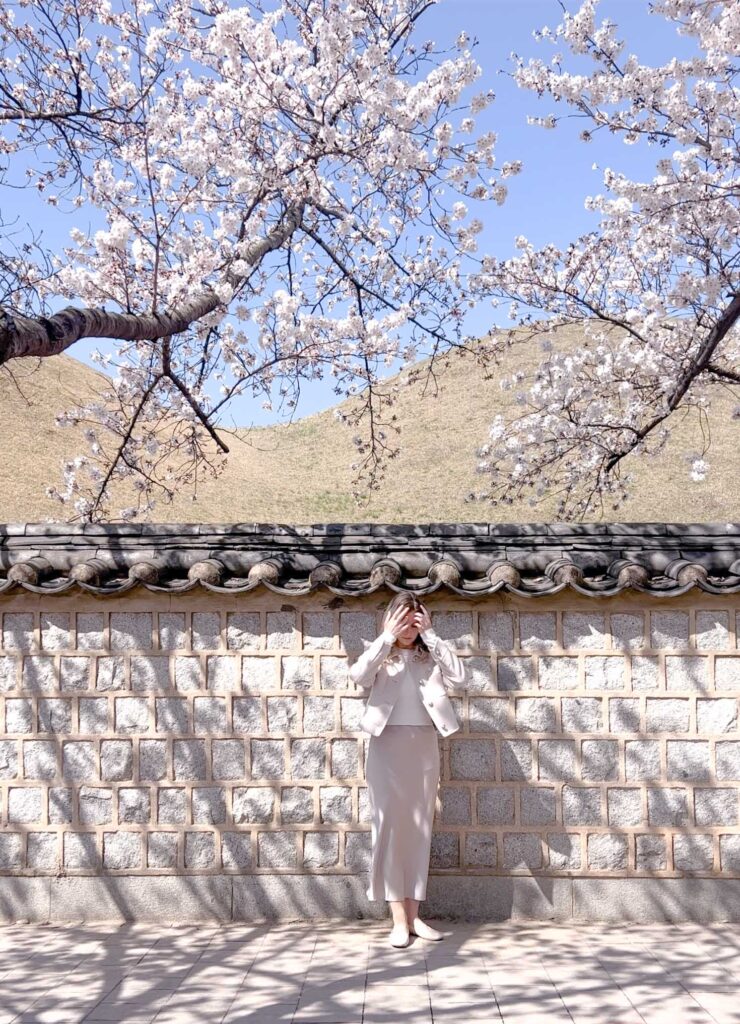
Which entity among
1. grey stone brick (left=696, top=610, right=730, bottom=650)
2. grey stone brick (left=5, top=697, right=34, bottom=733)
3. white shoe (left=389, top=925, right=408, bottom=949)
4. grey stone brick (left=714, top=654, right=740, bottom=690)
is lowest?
white shoe (left=389, top=925, right=408, bottom=949)

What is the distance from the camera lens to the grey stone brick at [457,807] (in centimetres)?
519

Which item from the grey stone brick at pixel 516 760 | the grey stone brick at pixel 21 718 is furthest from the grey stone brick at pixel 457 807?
the grey stone brick at pixel 21 718

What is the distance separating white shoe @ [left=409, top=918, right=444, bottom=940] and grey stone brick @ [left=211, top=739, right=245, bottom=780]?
3.92ft

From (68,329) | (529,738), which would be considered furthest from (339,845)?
(68,329)

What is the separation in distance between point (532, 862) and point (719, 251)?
574 cm

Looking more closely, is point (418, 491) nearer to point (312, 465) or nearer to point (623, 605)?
point (312, 465)

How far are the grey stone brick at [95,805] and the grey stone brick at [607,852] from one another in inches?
103

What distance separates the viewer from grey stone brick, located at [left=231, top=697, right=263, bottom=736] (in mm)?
5258

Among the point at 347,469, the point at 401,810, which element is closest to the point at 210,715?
the point at 401,810

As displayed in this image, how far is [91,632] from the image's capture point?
17.6 feet

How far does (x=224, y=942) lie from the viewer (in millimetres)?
4910

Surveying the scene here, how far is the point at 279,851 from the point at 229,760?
0.56 m

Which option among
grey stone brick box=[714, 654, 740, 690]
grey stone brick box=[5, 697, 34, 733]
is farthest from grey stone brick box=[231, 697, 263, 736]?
grey stone brick box=[714, 654, 740, 690]

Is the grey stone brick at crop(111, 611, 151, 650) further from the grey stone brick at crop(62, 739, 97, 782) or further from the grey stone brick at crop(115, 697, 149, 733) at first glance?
the grey stone brick at crop(62, 739, 97, 782)
